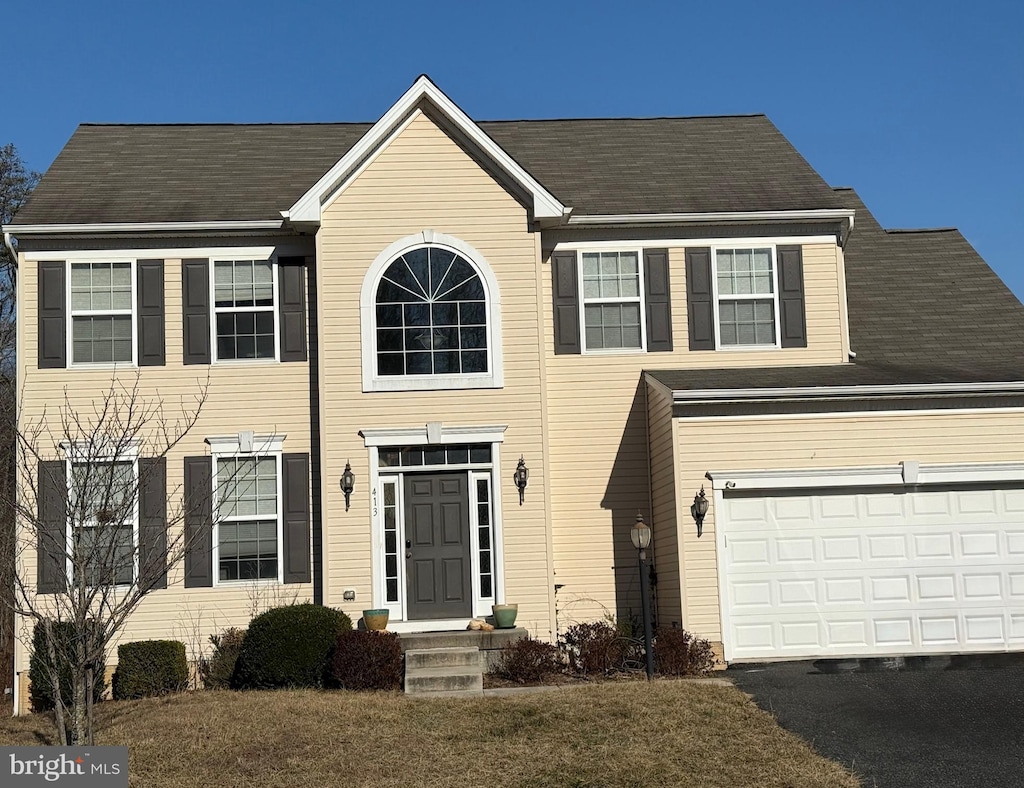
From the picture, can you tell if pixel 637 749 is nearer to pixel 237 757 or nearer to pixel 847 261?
pixel 237 757

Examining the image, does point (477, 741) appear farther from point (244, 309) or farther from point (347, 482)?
point (244, 309)

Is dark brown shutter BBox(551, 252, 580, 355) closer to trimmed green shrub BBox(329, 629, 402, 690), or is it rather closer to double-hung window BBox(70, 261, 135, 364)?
trimmed green shrub BBox(329, 629, 402, 690)

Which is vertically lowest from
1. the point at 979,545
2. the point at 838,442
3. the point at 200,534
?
the point at 979,545

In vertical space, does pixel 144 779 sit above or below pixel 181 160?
below

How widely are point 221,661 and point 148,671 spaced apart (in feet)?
3.03

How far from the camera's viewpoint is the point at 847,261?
69.5 ft

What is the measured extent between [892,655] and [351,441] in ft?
24.6

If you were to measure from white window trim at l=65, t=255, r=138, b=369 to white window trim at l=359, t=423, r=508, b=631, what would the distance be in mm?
3595

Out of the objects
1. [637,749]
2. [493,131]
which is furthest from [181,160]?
[637,749]

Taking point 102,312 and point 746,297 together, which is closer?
point 102,312

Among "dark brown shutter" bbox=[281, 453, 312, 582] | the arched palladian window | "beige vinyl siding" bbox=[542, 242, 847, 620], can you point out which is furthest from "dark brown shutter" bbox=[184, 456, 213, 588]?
"beige vinyl siding" bbox=[542, 242, 847, 620]

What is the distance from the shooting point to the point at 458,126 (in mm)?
17141

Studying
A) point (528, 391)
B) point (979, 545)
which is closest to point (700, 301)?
point (528, 391)

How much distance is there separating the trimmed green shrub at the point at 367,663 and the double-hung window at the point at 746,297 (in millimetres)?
6735
